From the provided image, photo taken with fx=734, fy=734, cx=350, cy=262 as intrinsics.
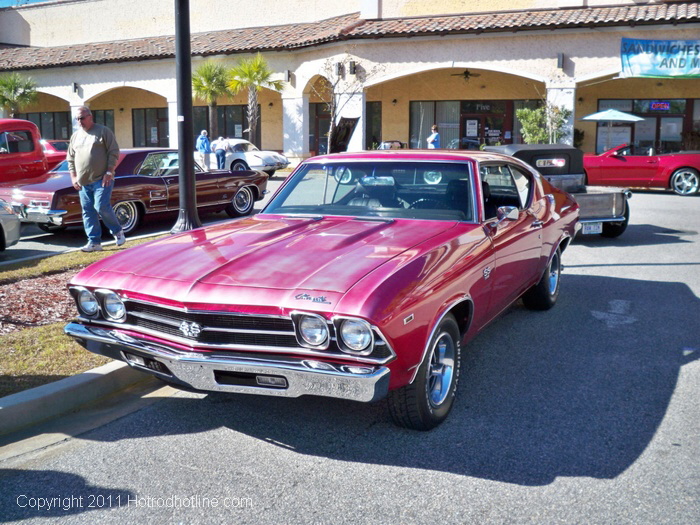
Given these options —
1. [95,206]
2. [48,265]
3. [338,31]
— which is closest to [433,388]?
[48,265]

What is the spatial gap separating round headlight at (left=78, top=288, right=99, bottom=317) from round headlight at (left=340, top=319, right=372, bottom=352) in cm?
161

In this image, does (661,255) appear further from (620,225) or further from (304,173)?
(304,173)

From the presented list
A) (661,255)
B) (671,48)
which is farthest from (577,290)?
(671,48)

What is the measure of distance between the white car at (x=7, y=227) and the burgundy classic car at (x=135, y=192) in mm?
1033

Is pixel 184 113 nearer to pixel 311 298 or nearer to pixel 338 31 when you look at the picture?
pixel 311 298

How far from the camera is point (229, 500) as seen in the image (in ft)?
11.2

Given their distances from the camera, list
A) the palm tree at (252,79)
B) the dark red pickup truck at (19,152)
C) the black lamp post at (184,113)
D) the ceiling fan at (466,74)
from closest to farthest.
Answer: the black lamp post at (184,113), the dark red pickup truck at (19,152), the ceiling fan at (466,74), the palm tree at (252,79)

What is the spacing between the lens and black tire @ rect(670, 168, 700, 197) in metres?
18.8

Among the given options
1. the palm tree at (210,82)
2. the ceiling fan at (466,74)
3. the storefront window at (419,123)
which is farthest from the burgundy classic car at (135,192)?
the storefront window at (419,123)

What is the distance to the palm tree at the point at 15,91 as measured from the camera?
33562mm

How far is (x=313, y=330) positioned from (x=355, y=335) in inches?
8.5

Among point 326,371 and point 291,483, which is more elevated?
point 326,371

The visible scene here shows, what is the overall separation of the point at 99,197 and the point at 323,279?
6264 millimetres

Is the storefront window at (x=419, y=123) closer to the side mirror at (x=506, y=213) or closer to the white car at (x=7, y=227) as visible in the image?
the white car at (x=7, y=227)
